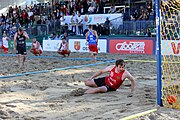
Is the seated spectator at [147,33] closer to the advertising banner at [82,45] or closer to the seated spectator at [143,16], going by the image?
the seated spectator at [143,16]

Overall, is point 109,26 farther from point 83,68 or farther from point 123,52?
point 83,68

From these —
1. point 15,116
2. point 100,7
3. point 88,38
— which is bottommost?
point 15,116

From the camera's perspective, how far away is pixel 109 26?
2170 centimetres

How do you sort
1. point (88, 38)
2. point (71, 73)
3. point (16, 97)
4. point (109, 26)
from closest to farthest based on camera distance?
point (16, 97)
point (71, 73)
point (88, 38)
point (109, 26)

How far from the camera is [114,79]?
778cm

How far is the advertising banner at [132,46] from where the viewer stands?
1922 cm

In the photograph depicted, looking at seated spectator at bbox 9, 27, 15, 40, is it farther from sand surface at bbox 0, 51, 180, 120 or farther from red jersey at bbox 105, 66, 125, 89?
red jersey at bbox 105, 66, 125, 89

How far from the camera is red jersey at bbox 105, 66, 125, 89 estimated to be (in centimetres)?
770

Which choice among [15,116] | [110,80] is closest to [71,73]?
[110,80]

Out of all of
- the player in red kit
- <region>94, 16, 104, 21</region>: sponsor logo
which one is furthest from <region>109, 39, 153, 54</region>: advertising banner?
the player in red kit

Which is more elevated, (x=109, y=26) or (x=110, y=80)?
(x=109, y=26)

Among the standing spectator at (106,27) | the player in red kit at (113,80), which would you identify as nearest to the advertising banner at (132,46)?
the standing spectator at (106,27)

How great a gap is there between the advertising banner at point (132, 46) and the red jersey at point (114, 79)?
11.5 metres

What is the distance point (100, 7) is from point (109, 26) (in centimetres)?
317
